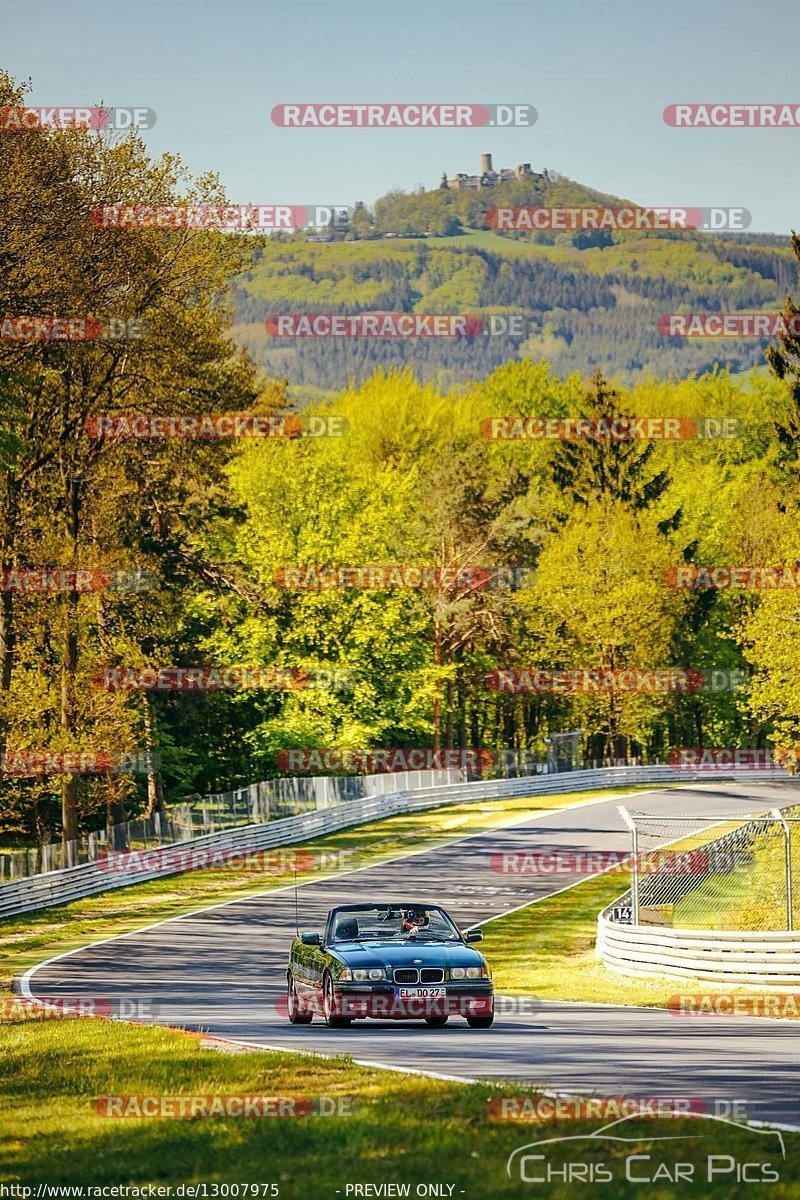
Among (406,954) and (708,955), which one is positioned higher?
(406,954)

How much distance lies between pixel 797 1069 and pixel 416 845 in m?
37.3

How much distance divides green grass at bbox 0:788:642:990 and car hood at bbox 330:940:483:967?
1112cm

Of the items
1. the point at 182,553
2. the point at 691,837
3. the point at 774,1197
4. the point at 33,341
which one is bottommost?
the point at 691,837

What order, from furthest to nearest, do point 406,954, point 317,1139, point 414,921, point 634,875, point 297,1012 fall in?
point 634,875, point 297,1012, point 414,921, point 406,954, point 317,1139

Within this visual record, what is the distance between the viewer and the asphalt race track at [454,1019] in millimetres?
11492

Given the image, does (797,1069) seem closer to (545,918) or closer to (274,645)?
(545,918)

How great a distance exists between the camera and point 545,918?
35812 mm

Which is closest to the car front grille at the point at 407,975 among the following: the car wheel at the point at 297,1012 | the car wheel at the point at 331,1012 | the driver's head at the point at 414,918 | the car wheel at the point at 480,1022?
the car wheel at the point at 331,1012

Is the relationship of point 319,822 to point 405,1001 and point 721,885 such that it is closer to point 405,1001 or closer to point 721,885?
point 721,885

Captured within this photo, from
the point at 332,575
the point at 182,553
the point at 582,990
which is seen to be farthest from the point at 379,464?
the point at 582,990

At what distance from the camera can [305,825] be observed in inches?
1961

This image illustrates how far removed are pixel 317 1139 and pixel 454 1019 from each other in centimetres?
959

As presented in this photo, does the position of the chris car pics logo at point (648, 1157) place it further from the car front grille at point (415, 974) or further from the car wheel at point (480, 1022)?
the car wheel at point (480, 1022)

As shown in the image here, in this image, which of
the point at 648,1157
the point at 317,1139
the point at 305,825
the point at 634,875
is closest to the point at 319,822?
the point at 305,825
